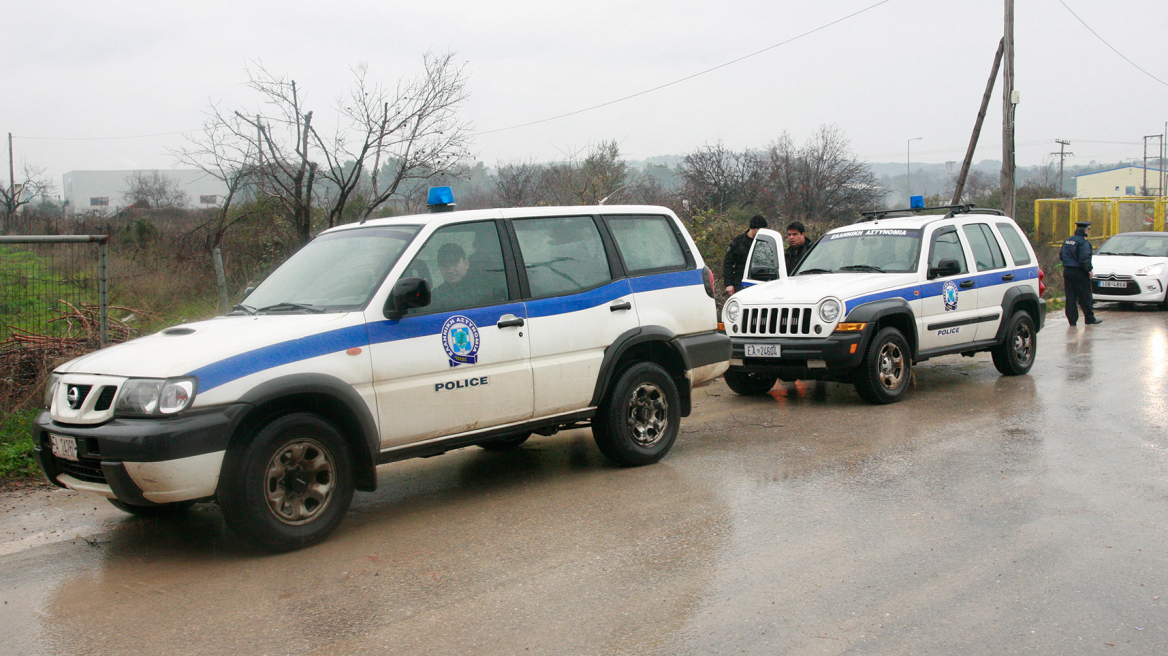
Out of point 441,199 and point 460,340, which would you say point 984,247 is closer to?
point 441,199

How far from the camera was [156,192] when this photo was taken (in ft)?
148

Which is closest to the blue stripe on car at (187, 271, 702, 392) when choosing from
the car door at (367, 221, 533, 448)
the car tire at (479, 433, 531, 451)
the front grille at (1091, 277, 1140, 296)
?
the car door at (367, 221, 533, 448)

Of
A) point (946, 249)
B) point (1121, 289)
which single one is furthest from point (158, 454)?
point (1121, 289)

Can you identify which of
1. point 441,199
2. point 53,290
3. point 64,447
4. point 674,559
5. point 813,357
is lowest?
point 674,559

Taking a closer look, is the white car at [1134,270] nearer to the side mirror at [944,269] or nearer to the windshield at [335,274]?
the side mirror at [944,269]

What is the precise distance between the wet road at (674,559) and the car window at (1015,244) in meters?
3.42

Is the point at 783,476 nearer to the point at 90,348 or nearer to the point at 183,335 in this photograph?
the point at 183,335

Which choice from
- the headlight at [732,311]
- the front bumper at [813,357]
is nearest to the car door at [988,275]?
the front bumper at [813,357]

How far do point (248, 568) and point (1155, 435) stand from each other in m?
6.81

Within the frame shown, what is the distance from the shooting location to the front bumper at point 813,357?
8758 millimetres

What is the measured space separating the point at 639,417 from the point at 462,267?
1815 mm

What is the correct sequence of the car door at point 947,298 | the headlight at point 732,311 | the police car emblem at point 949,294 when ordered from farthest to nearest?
1. the police car emblem at point 949,294
2. the car door at point 947,298
3. the headlight at point 732,311

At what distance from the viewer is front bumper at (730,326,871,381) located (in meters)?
8.76

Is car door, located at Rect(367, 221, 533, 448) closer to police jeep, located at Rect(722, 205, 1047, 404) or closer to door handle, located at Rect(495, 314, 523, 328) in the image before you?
door handle, located at Rect(495, 314, 523, 328)
